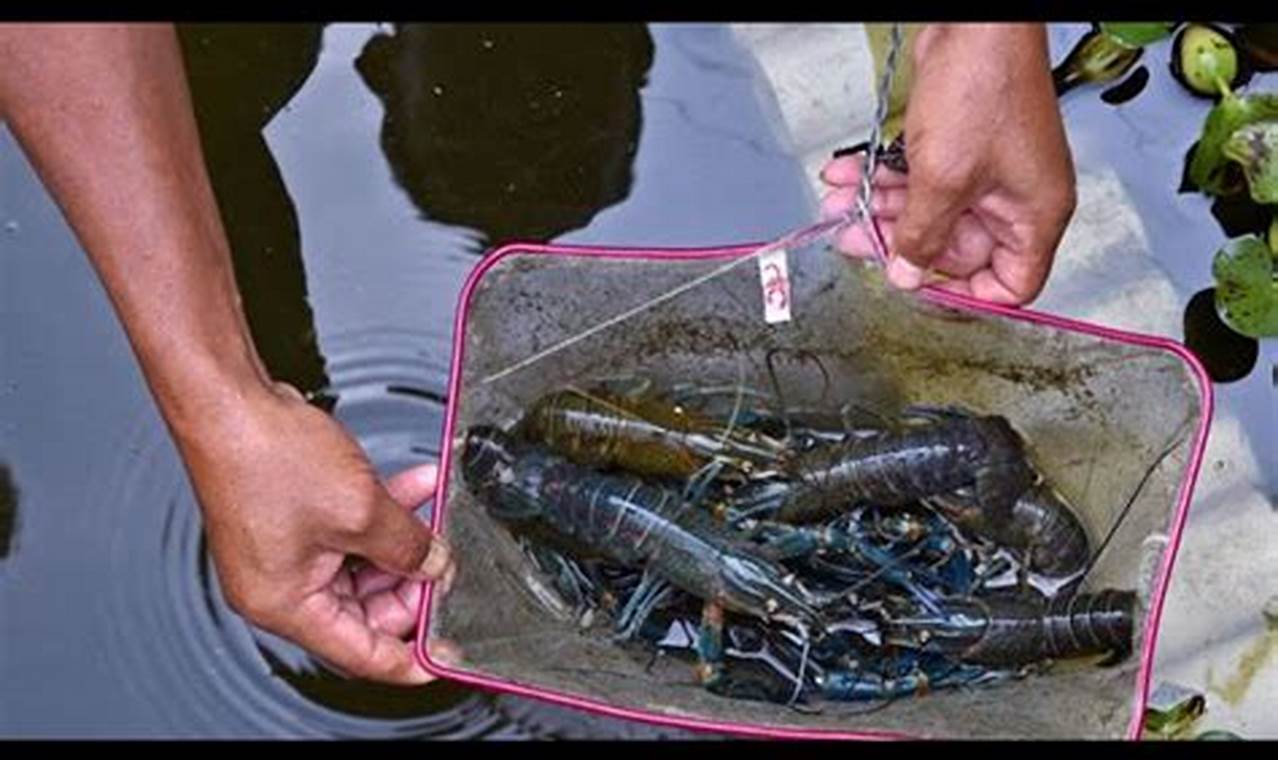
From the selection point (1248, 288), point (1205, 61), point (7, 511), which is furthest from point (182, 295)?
point (1205, 61)

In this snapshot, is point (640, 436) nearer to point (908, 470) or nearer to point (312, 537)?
point (908, 470)

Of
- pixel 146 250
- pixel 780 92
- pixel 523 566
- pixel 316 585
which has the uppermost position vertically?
pixel 146 250

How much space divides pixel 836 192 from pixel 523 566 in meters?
0.59

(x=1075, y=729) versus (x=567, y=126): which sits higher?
(x=567, y=126)

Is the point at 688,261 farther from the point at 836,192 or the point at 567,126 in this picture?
the point at 567,126

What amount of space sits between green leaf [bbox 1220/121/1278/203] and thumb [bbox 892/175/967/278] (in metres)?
0.61

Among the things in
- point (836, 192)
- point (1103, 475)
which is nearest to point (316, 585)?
point (836, 192)

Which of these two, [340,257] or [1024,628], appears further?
[340,257]

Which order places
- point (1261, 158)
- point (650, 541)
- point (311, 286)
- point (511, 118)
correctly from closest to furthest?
point (650, 541) → point (1261, 158) → point (311, 286) → point (511, 118)

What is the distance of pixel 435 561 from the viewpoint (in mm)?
2123

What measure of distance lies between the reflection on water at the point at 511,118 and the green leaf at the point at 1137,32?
2.21ft

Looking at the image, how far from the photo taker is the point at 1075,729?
85.0 inches

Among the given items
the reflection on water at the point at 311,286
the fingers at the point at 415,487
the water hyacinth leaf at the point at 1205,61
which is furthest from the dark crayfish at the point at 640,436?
the water hyacinth leaf at the point at 1205,61

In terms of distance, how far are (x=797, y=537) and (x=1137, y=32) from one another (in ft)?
2.94
